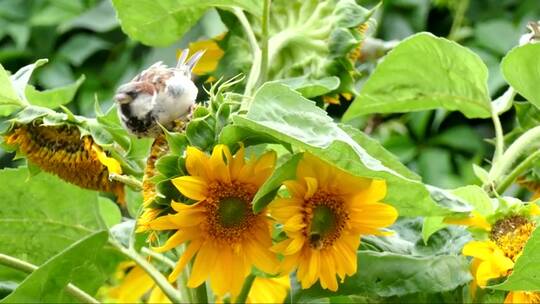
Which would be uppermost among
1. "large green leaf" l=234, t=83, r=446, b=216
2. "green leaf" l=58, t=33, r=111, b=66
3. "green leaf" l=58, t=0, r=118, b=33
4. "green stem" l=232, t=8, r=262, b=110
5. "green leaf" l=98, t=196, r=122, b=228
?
"large green leaf" l=234, t=83, r=446, b=216

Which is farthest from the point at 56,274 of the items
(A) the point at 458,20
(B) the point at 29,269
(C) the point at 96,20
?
(C) the point at 96,20

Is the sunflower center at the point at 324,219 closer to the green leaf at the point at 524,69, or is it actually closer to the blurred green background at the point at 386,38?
the green leaf at the point at 524,69

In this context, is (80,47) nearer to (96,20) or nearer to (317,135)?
→ (96,20)

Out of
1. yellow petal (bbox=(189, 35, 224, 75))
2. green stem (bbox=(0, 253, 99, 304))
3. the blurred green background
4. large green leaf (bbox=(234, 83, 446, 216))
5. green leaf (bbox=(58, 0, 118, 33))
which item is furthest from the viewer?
green leaf (bbox=(58, 0, 118, 33))

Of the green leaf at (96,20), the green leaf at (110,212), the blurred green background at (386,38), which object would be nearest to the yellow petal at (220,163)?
the green leaf at (110,212)

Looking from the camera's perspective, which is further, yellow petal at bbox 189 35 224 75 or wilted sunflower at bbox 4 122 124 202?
yellow petal at bbox 189 35 224 75

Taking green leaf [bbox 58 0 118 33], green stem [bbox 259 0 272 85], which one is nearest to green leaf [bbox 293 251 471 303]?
green stem [bbox 259 0 272 85]

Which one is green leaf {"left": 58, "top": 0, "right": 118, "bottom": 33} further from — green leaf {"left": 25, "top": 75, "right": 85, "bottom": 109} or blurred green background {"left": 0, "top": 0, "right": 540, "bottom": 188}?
green leaf {"left": 25, "top": 75, "right": 85, "bottom": 109}
